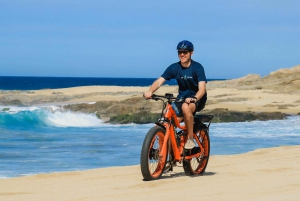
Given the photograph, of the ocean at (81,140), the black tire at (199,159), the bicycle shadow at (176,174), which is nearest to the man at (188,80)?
the black tire at (199,159)

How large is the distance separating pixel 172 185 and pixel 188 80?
4.45ft

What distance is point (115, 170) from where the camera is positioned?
897 cm

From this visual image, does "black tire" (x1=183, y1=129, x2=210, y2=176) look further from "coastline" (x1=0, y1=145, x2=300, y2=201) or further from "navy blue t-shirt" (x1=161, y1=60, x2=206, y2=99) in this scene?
"navy blue t-shirt" (x1=161, y1=60, x2=206, y2=99)

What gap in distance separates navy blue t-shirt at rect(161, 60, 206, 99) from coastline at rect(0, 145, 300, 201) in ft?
3.58

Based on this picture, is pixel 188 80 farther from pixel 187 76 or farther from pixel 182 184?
pixel 182 184

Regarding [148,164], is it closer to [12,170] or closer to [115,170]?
[115,170]

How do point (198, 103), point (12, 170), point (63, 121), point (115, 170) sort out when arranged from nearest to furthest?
point (198, 103) < point (115, 170) < point (12, 170) < point (63, 121)

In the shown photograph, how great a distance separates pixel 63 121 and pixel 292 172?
1757cm

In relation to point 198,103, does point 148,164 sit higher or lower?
lower

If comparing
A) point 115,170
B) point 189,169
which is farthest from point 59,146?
point 189,169

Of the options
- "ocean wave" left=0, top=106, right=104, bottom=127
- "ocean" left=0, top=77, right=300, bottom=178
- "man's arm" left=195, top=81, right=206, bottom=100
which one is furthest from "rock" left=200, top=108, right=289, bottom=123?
"man's arm" left=195, top=81, right=206, bottom=100

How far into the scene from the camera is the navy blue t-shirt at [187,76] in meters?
7.74

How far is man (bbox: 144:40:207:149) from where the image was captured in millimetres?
7652

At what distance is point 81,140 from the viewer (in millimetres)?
16969
